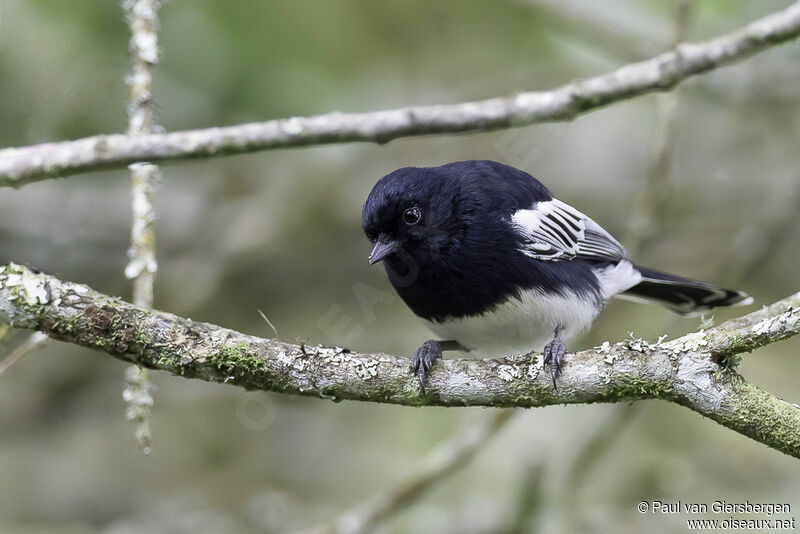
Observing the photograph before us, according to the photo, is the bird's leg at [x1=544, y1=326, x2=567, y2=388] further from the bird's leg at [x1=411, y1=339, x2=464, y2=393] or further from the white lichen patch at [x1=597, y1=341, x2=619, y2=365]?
the bird's leg at [x1=411, y1=339, x2=464, y2=393]

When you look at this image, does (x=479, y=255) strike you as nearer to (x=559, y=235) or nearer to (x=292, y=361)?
(x=559, y=235)

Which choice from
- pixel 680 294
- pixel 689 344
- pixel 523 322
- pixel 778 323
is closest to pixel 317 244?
pixel 680 294

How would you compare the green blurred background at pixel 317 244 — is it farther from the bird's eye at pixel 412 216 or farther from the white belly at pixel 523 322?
the bird's eye at pixel 412 216

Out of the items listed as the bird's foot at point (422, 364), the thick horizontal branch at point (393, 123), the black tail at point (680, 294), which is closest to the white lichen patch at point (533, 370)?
the bird's foot at point (422, 364)

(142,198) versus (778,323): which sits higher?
(142,198)

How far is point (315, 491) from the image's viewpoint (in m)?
6.95

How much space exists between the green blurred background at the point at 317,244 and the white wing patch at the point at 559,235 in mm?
1662

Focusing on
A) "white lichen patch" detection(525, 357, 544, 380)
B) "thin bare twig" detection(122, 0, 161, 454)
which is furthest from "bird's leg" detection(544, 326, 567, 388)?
"thin bare twig" detection(122, 0, 161, 454)

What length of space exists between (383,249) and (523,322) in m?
0.81

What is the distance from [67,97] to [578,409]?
5.03m

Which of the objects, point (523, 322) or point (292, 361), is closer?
point (292, 361)

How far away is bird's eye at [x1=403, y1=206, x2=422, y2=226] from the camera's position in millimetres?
3779

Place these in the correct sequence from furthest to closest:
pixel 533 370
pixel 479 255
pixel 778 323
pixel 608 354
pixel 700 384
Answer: pixel 479 255
pixel 533 370
pixel 608 354
pixel 700 384
pixel 778 323

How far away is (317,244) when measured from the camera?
7023 millimetres
